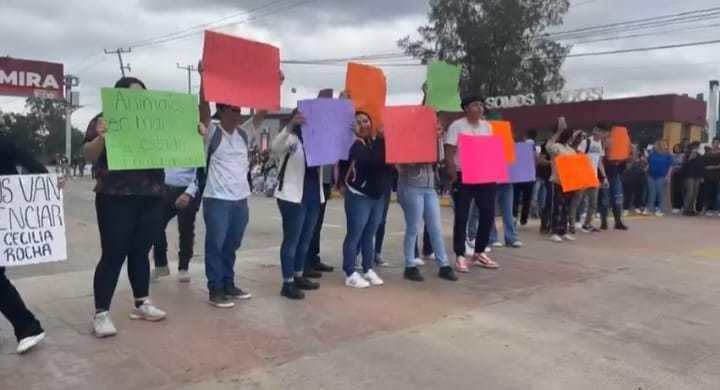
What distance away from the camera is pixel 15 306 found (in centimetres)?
421

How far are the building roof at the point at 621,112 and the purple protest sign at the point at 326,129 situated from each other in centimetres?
2380

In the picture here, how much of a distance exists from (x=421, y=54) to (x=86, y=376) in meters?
40.2

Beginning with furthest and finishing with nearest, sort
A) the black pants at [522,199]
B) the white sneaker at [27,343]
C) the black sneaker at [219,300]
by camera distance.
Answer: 1. the black pants at [522,199]
2. the black sneaker at [219,300]
3. the white sneaker at [27,343]

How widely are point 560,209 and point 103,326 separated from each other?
6.88 meters

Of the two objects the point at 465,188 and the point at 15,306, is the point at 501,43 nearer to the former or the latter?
the point at 465,188

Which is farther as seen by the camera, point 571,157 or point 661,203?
point 661,203

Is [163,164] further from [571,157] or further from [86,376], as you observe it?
[571,157]

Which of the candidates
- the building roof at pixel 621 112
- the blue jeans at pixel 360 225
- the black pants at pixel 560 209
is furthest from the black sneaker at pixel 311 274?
the building roof at pixel 621 112

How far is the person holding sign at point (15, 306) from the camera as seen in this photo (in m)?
4.18

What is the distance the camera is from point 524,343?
4703mm

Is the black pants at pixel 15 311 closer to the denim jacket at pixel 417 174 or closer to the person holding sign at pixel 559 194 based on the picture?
the denim jacket at pixel 417 174

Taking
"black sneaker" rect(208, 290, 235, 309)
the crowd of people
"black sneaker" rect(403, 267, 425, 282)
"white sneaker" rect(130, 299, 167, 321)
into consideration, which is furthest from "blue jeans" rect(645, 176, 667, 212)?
"white sneaker" rect(130, 299, 167, 321)

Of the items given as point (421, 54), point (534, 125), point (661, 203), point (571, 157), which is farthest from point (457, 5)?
point (571, 157)

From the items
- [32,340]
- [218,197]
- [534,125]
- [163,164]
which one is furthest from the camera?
[534,125]
